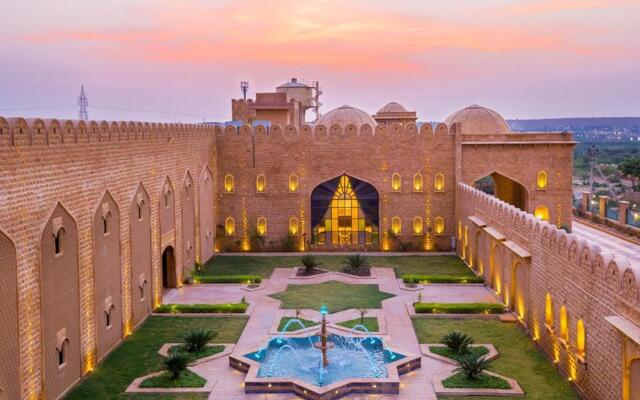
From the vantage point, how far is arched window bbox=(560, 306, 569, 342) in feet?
43.6

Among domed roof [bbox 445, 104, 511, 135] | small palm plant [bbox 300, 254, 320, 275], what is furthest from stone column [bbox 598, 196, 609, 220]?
small palm plant [bbox 300, 254, 320, 275]

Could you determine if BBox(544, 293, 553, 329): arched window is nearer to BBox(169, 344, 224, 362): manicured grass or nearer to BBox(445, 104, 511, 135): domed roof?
BBox(169, 344, 224, 362): manicured grass

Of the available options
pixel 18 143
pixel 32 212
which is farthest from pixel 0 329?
pixel 18 143

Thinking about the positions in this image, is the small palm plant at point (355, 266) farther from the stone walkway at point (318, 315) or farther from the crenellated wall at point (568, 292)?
the crenellated wall at point (568, 292)

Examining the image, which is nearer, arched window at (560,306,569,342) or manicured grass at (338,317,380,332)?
arched window at (560,306,569,342)

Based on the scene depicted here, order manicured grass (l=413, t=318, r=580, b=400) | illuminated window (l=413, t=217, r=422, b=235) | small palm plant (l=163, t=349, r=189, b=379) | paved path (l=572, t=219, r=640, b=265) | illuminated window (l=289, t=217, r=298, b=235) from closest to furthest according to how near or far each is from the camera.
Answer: manicured grass (l=413, t=318, r=580, b=400) → small palm plant (l=163, t=349, r=189, b=379) → paved path (l=572, t=219, r=640, b=265) → illuminated window (l=413, t=217, r=422, b=235) → illuminated window (l=289, t=217, r=298, b=235)

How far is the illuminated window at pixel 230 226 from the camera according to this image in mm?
27844

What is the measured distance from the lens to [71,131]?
13422 mm

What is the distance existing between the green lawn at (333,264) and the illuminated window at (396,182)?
10.1 ft

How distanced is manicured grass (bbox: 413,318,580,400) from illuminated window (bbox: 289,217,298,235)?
1096 cm

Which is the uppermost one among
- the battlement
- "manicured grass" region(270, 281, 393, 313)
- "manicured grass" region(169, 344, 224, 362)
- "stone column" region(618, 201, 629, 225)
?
the battlement

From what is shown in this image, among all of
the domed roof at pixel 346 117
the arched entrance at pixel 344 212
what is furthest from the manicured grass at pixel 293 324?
the domed roof at pixel 346 117

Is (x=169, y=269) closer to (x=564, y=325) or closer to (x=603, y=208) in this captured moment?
(x=564, y=325)

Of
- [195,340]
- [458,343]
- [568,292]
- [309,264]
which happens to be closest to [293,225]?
[309,264]
